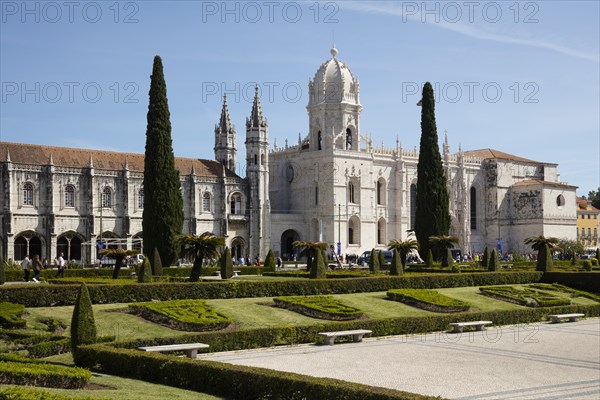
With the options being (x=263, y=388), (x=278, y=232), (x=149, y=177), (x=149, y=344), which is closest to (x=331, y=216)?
(x=278, y=232)

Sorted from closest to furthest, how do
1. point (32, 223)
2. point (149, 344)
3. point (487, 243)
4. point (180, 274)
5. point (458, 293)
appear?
point (149, 344), point (458, 293), point (180, 274), point (32, 223), point (487, 243)

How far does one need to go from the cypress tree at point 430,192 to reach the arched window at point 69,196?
26333 millimetres

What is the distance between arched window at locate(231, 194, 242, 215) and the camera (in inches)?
2876

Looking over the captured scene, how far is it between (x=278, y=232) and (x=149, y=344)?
54.9 meters

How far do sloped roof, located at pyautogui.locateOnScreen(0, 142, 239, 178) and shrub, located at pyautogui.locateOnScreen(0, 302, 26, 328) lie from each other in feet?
132

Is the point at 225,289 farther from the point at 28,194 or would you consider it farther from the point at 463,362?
the point at 28,194

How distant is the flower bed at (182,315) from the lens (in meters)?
24.0

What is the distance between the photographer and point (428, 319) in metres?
28.4

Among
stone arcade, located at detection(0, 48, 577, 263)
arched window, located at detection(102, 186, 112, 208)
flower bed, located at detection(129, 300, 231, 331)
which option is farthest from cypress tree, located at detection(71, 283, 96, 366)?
arched window, located at detection(102, 186, 112, 208)

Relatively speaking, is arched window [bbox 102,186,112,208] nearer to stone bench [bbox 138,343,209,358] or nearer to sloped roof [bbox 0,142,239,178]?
sloped roof [bbox 0,142,239,178]

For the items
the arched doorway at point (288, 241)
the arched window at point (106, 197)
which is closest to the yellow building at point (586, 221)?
the arched doorway at point (288, 241)

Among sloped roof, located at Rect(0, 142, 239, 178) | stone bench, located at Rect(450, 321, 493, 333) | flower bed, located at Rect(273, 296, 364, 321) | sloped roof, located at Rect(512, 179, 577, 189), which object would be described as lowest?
stone bench, located at Rect(450, 321, 493, 333)

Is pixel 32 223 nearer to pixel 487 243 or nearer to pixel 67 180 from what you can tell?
pixel 67 180

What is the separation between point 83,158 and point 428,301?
4168 cm
